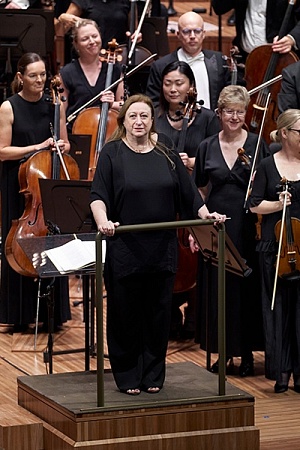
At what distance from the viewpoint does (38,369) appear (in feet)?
19.9

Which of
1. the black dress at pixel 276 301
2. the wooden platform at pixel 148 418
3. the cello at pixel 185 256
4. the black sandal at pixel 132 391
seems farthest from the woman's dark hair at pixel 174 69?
the black sandal at pixel 132 391

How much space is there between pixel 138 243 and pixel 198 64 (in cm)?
227

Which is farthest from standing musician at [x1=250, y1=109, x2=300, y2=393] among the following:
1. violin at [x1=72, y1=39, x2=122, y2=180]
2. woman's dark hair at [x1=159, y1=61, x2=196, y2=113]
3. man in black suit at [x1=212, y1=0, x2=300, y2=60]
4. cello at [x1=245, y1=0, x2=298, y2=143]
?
man in black suit at [x1=212, y1=0, x2=300, y2=60]

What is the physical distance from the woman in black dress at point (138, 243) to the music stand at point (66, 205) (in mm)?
732

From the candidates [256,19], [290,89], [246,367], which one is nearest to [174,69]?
[290,89]

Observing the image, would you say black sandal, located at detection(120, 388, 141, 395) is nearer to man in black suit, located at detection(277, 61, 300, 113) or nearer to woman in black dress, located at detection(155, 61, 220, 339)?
woman in black dress, located at detection(155, 61, 220, 339)

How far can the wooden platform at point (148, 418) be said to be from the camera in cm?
479

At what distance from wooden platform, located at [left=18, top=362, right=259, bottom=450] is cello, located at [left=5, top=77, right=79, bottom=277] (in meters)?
1.25

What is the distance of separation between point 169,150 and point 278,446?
1.26m

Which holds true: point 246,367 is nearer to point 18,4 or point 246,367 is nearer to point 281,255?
point 281,255

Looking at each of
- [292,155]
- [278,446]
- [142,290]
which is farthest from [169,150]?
[278,446]

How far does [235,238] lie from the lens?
235 inches

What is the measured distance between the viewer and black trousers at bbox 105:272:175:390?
16.2ft

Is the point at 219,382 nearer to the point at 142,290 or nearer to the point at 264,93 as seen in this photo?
the point at 142,290
